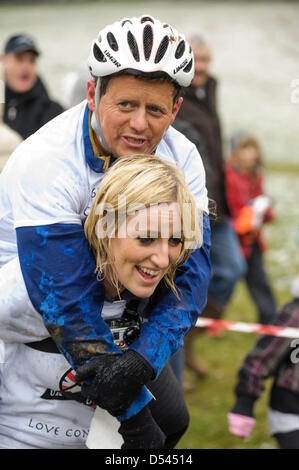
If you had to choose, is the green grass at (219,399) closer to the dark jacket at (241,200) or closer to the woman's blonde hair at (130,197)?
the dark jacket at (241,200)

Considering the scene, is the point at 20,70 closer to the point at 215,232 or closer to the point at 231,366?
the point at 215,232

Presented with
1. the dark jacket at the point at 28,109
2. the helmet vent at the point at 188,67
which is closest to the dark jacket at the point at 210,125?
the dark jacket at the point at 28,109

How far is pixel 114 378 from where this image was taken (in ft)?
8.40

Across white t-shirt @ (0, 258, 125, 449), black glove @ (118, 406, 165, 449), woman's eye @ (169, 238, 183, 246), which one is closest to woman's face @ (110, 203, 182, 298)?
woman's eye @ (169, 238, 183, 246)

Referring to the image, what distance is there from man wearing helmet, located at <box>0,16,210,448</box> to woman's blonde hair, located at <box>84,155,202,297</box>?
0.08m

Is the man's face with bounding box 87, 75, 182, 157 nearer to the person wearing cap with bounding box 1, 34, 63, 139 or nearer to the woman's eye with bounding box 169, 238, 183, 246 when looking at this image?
the woman's eye with bounding box 169, 238, 183, 246

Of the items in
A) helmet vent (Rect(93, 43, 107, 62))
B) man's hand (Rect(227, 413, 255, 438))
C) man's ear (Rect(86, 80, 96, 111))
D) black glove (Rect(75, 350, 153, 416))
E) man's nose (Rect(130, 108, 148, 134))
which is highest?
helmet vent (Rect(93, 43, 107, 62))

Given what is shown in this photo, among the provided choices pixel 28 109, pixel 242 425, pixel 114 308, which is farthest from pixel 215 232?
pixel 114 308

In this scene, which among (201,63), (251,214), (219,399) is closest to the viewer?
(219,399)

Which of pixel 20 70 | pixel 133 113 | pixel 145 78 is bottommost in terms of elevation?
pixel 133 113

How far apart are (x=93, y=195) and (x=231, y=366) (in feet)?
15.6

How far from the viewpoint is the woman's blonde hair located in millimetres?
2609

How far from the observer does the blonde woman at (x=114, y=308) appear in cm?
262

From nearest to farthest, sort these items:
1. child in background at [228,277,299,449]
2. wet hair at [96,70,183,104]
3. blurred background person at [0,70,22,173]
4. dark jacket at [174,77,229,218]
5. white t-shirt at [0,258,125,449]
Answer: wet hair at [96,70,183,104], white t-shirt at [0,258,125,449], child in background at [228,277,299,449], blurred background person at [0,70,22,173], dark jacket at [174,77,229,218]
